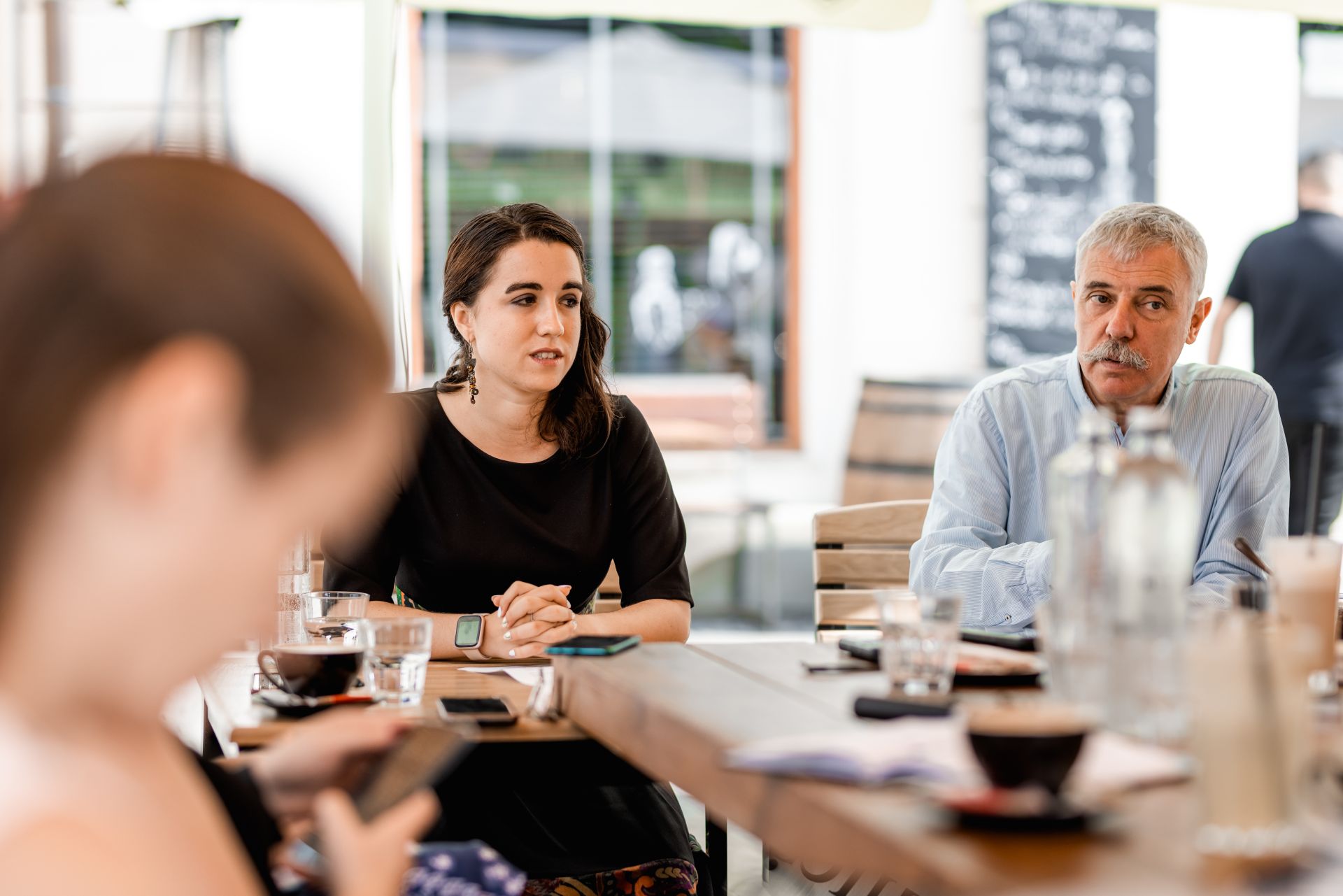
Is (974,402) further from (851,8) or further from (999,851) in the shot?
(999,851)

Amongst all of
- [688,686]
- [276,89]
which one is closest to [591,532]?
[688,686]

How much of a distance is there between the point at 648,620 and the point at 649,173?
4.99 m

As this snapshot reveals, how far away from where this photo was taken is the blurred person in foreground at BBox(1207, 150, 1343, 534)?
4785mm

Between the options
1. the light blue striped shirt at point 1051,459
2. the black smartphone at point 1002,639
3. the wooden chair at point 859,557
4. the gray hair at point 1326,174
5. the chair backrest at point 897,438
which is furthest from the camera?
the gray hair at point 1326,174

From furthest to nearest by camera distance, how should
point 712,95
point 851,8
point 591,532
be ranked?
point 712,95 < point 851,8 < point 591,532

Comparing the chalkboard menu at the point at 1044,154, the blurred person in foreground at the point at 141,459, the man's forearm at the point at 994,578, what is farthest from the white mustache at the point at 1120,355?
the chalkboard menu at the point at 1044,154

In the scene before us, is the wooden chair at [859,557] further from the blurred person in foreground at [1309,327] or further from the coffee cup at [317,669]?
the blurred person in foreground at [1309,327]

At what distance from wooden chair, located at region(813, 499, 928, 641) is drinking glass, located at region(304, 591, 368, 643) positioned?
1060 millimetres

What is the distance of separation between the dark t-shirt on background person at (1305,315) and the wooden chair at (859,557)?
2639 millimetres

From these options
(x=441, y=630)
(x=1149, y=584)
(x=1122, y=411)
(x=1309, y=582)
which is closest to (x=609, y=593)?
(x=441, y=630)

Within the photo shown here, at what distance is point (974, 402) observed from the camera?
230 cm

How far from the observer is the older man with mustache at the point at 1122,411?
2209 millimetres

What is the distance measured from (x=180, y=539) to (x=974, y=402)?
6.10 feet

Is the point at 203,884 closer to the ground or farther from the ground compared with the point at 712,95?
closer to the ground
